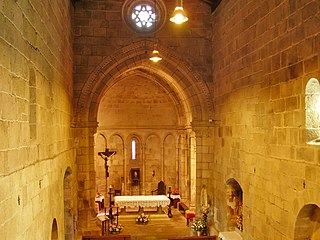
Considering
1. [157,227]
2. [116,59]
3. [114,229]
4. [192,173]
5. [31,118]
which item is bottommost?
[157,227]

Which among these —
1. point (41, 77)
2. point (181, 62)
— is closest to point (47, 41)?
point (41, 77)

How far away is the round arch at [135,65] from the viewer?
12.3 metres

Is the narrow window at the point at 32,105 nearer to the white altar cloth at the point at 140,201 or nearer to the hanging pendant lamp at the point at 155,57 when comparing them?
the hanging pendant lamp at the point at 155,57

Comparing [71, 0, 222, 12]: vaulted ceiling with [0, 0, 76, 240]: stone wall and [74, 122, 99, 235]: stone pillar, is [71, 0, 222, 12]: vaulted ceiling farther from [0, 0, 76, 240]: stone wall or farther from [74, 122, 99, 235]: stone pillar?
[0, 0, 76, 240]: stone wall

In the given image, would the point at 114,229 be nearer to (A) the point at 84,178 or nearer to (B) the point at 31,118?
(A) the point at 84,178

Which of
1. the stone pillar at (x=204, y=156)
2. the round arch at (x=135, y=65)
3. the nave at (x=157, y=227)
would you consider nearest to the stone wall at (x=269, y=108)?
the stone pillar at (x=204, y=156)

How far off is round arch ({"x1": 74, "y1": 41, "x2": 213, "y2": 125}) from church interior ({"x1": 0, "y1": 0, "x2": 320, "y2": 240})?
0.04 m

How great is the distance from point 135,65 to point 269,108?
6029 millimetres

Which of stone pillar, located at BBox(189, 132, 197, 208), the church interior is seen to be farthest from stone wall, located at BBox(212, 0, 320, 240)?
stone pillar, located at BBox(189, 132, 197, 208)

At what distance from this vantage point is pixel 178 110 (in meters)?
17.7

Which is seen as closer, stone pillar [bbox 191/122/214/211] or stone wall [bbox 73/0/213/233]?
stone wall [bbox 73/0/213/233]

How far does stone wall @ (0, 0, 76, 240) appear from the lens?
431 cm

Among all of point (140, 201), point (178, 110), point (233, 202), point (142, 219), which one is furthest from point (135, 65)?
point (142, 219)

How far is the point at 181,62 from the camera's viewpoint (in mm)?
12578
